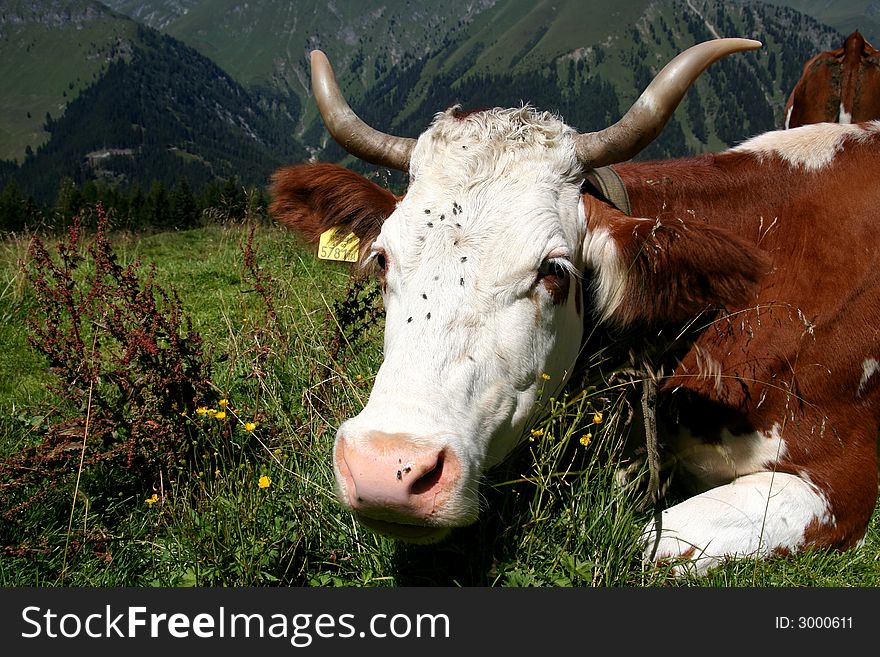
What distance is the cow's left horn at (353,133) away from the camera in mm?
4152

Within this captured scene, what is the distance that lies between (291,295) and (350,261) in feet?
9.98

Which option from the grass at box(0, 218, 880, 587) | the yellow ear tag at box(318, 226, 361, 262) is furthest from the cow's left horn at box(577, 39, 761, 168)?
the yellow ear tag at box(318, 226, 361, 262)

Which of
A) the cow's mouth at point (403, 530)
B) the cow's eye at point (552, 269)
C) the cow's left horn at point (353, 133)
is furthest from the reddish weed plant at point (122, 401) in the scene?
the cow's eye at point (552, 269)

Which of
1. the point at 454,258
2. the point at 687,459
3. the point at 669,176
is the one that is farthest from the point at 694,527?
the point at 669,176

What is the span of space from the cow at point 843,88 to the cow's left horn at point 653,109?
6.28 m

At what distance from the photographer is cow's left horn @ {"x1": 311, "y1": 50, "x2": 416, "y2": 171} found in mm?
4152

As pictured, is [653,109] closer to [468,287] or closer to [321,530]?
[468,287]

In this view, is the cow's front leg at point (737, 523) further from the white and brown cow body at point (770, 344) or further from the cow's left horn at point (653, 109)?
the cow's left horn at point (653, 109)

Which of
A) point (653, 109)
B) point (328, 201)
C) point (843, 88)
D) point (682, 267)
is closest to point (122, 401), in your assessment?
point (328, 201)

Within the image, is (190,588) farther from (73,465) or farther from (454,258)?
(454,258)

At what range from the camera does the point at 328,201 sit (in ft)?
13.9

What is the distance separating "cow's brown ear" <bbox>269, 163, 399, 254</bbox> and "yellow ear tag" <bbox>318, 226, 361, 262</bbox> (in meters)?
0.05

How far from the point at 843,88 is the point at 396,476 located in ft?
29.3

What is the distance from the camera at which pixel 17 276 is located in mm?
8258
